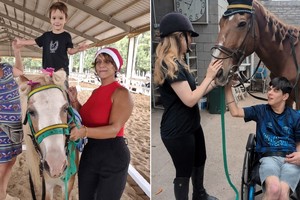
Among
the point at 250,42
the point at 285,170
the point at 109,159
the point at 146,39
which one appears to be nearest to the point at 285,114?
the point at 285,170

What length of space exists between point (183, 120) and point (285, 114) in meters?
0.55

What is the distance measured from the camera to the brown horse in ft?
4.19

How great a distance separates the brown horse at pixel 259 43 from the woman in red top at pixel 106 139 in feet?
1.42

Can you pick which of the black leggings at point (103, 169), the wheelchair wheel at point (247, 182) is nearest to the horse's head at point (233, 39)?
the wheelchair wheel at point (247, 182)

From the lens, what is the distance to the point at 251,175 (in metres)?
1.33

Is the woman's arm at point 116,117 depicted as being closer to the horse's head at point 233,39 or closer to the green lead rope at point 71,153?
the green lead rope at point 71,153

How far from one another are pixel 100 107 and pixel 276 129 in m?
0.86

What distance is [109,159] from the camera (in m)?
1.03

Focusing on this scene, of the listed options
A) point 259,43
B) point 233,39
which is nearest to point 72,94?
point 233,39

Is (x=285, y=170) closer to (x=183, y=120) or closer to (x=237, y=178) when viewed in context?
(x=183, y=120)

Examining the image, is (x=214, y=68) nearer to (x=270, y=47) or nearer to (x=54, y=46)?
(x=270, y=47)

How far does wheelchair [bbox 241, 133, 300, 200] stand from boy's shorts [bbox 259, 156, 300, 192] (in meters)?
0.06

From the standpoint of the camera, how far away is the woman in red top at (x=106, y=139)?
100 cm

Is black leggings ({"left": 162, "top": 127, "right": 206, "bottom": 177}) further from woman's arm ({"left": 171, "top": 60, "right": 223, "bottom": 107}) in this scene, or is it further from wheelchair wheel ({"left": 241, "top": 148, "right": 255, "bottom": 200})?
wheelchair wheel ({"left": 241, "top": 148, "right": 255, "bottom": 200})
